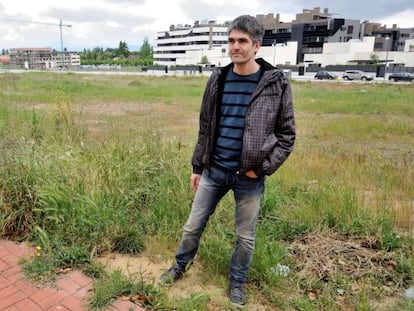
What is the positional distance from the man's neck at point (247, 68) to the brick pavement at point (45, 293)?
1667mm

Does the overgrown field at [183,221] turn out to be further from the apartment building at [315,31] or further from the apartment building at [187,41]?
the apartment building at [187,41]

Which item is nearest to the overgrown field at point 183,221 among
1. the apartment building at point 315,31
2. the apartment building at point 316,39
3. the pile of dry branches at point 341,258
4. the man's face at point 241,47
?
the pile of dry branches at point 341,258

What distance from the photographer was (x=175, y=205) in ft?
11.3

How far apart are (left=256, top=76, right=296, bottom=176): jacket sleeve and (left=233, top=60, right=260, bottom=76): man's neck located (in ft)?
0.64

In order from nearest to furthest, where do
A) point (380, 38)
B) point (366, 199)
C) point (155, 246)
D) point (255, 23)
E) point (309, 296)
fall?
point (255, 23)
point (309, 296)
point (155, 246)
point (366, 199)
point (380, 38)

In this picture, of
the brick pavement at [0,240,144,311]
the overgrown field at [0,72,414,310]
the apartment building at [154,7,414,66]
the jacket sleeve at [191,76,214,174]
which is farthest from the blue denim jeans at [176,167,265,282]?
the apartment building at [154,7,414,66]

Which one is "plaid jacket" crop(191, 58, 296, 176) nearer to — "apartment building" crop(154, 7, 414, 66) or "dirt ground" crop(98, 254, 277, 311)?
"dirt ground" crop(98, 254, 277, 311)

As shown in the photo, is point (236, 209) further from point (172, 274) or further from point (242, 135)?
point (172, 274)

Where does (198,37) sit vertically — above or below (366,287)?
above

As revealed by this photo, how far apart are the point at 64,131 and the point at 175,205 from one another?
297cm

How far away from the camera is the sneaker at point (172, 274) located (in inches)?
101

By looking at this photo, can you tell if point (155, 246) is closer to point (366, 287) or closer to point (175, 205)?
point (175, 205)

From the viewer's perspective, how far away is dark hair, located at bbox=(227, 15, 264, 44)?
2.07m

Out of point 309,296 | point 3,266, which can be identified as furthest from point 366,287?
point 3,266
